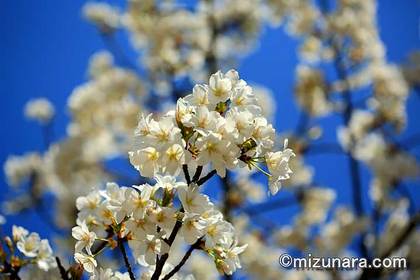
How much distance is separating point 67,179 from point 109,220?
5.13 meters

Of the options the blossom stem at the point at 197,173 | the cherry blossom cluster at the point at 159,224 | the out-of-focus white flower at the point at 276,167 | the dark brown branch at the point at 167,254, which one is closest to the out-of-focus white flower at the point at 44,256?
the cherry blossom cluster at the point at 159,224

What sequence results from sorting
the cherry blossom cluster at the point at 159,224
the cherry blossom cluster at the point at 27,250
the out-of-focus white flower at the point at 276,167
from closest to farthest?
the cherry blossom cluster at the point at 159,224
the out-of-focus white flower at the point at 276,167
the cherry blossom cluster at the point at 27,250

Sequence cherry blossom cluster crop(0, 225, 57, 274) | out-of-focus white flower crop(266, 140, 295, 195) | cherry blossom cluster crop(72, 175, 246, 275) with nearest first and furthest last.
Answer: cherry blossom cluster crop(72, 175, 246, 275), out-of-focus white flower crop(266, 140, 295, 195), cherry blossom cluster crop(0, 225, 57, 274)

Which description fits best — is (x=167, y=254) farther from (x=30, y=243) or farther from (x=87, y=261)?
(x=30, y=243)

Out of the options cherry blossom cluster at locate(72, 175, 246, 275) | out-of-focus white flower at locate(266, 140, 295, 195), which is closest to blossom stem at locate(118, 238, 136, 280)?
cherry blossom cluster at locate(72, 175, 246, 275)

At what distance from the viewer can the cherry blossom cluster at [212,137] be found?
118 centimetres

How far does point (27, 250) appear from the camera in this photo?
1.54 metres

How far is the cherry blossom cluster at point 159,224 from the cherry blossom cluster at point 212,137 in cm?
6

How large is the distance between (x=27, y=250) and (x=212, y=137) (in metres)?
0.79

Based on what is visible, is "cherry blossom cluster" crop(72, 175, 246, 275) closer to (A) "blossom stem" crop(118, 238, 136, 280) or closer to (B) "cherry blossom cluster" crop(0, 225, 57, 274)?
(A) "blossom stem" crop(118, 238, 136, 280)

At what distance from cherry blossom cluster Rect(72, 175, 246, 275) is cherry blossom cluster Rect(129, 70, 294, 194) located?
64 mm

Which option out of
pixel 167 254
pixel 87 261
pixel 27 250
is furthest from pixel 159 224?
pixel 27 250

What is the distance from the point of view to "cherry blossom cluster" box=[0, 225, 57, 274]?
148 centimetres

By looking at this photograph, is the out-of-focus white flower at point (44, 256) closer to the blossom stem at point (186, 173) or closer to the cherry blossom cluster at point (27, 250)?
the cherry blossom cluster at point (27, 250)
